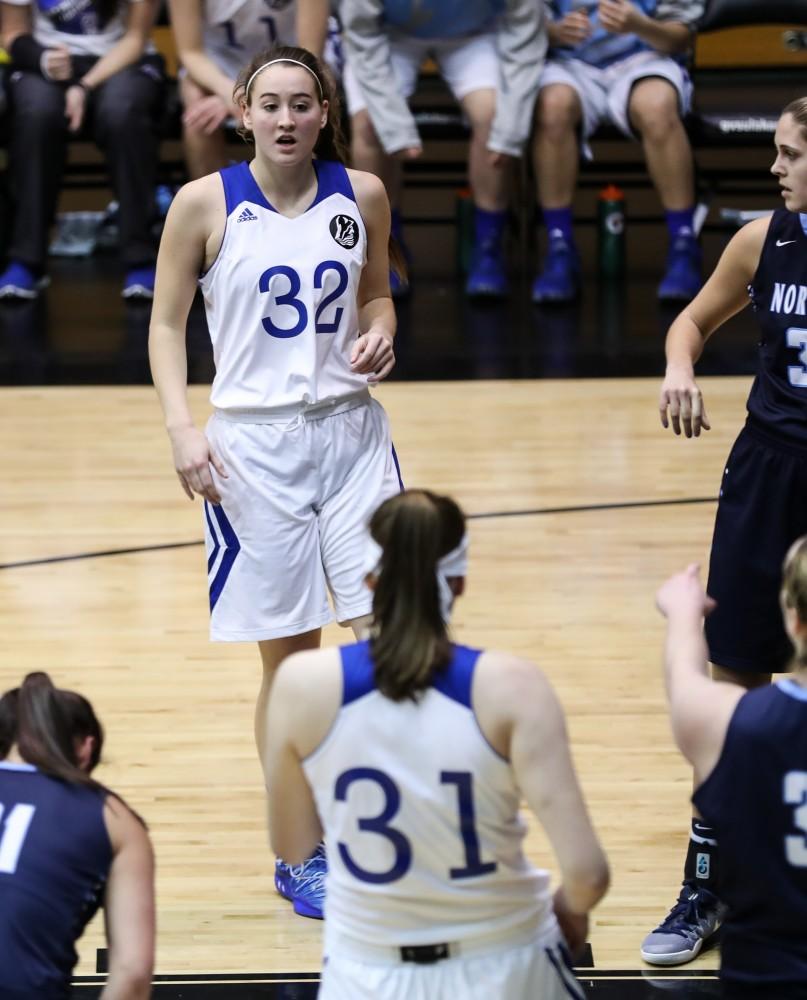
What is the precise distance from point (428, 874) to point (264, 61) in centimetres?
172

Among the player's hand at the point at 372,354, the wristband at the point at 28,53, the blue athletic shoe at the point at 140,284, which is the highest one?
the player's hand at the point at 372,354

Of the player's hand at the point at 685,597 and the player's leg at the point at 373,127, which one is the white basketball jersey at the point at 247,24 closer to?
the player's leg at the point at 373,127

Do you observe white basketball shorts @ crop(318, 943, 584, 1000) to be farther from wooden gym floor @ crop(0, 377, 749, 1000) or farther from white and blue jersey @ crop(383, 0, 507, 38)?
white and blue jersey @ crop(383, 0, 507, 38)

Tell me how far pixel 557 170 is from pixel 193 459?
501 centimetres

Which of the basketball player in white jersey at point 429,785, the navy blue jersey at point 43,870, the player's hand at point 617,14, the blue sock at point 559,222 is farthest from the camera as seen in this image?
the blue sock at point 559,222

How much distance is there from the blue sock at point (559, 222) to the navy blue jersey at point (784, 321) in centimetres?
486

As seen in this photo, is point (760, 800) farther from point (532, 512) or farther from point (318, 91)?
point (532, 512)

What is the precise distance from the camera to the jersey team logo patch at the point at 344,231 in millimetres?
3312

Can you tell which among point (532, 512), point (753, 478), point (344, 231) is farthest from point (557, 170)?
point (753, 478)

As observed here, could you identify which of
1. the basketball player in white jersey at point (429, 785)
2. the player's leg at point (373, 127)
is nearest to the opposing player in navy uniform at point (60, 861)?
the basketball player in white jersey at point (429, 785)

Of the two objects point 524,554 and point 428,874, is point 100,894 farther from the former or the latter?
point 524,554

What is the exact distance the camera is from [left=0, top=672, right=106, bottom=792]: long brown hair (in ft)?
7.54

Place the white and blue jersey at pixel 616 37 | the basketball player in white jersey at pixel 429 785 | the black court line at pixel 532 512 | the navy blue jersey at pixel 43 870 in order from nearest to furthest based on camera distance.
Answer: the basketball player in white jersey at pixel 429 785 → the navy blue jersey at pixel 43 870 → the black court line at pixel 532 512 → the white and blue jersey at pixel 616 37

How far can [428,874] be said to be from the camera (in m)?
2.12
